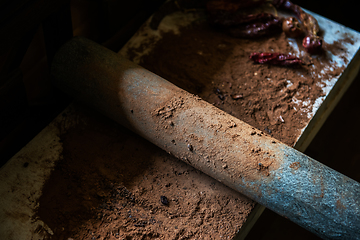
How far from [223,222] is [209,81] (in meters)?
1.48

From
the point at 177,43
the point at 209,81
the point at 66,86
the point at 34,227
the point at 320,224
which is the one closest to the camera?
the point at 320,224

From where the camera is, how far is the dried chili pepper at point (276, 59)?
367 centimetres

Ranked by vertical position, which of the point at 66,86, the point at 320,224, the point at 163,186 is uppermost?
the point at 320,224

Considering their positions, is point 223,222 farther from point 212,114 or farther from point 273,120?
point 273,120

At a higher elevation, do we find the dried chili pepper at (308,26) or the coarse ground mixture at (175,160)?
the dried chili pepper at (308,26)

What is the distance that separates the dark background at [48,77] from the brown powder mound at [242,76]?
0.52m

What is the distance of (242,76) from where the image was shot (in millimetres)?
3584

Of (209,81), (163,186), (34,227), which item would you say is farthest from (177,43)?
(34,227)

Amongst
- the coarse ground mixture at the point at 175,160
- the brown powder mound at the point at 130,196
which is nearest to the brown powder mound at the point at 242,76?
the coarse ground mixture at the point at 175,160

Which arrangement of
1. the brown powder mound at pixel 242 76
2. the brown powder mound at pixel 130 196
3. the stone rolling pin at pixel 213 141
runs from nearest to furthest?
the stone rolling pin at pixel 213 141 < the brown powder mound at pixel 130 196 < the brown powder mound at pixel 242 76

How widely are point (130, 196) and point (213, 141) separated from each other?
830 mm

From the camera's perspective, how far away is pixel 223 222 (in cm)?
266

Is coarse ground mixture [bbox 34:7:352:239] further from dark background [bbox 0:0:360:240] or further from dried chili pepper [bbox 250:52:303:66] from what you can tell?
dark background [bbox 0:0:360:240]

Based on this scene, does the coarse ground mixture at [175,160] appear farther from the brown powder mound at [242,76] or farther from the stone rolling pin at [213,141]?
the stone rolling pin at [213,141]
